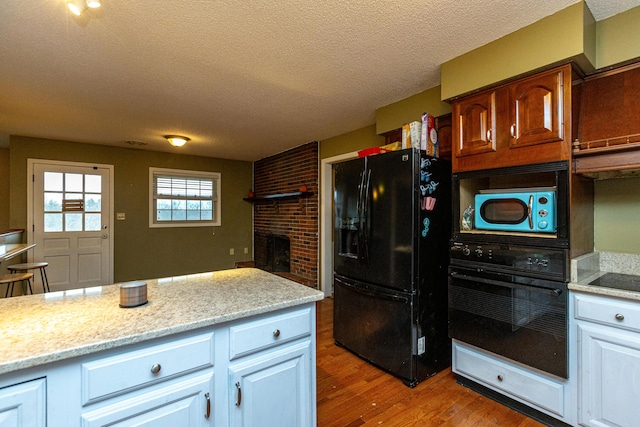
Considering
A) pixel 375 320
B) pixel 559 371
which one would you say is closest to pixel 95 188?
pixel 375 320

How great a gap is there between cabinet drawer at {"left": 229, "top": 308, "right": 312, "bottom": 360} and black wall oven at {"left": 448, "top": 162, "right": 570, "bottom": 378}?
1.22 metres

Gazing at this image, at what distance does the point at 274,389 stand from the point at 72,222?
498cm

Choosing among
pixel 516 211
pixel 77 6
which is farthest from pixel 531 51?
pixel 77 6

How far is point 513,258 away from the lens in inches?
72.5

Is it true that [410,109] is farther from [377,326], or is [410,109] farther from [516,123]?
[377,326]

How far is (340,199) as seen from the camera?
9.11 ft

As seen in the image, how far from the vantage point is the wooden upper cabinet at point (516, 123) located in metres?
1.69

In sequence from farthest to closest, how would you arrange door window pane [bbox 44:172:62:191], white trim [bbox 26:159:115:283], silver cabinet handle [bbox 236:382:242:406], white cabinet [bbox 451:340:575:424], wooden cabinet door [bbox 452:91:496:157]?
door window pane [bbox 44:172:62:191], white trim [bbox 26:159:115:283], wooden cabinet door [bbox 452:91:496:157], white cabinet [bbox 451:340:575:424], silver cabinet handle [bbox 236:382:242:406]

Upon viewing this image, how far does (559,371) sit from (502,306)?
0.41 m

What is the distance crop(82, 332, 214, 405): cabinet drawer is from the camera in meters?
0.97

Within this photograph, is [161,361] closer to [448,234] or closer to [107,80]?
[448,234]

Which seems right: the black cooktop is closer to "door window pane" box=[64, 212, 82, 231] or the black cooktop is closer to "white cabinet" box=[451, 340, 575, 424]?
"white cabinet" box=[451, 340, 575, 424]

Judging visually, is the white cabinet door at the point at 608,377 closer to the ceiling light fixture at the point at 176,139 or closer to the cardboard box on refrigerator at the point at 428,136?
the cardboard box on refrigerator at the point at 428,136

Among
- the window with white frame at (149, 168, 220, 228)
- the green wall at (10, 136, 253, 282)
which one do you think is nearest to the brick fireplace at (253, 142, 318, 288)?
the green wall at (10, 136, 253, 282)
